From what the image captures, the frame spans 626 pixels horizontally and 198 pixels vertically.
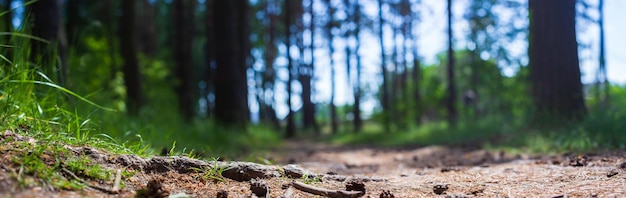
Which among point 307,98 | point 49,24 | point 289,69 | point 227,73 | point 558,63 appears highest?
point 49,24

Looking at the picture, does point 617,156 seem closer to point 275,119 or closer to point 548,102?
point 548,102

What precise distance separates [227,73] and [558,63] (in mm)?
6965

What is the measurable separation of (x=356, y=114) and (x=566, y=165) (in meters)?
18.7

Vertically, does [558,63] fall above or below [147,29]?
below

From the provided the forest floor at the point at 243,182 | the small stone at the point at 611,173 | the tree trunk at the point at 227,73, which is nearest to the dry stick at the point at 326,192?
the forest floor at the point at 243,182

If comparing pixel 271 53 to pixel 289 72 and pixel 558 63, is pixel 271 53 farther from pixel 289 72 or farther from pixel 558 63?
pixel 558 63

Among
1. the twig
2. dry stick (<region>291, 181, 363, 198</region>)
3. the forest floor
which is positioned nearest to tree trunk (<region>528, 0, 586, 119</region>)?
the forest floor

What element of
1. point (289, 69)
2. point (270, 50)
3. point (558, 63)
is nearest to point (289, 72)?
point (289, 69)

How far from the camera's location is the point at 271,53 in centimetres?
2909

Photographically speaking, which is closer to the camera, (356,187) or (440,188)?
(356,187)

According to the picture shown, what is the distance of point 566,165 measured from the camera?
4.06 metres

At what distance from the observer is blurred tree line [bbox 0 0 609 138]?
7.95 m

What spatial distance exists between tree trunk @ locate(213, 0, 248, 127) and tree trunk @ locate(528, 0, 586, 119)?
6358mm

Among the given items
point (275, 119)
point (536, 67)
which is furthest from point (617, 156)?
point (275, 119)
